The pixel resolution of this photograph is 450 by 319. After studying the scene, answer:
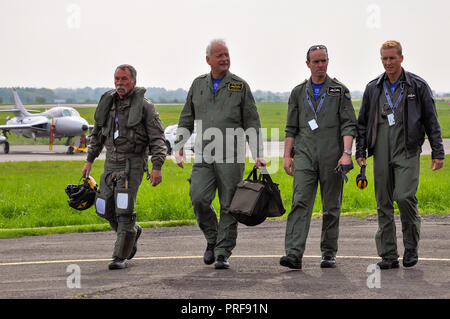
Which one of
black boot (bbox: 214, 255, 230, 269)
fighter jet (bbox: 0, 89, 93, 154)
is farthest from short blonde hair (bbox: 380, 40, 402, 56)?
fighter jet (bbox: 0, 89, 93, 154)

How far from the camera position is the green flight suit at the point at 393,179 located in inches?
310

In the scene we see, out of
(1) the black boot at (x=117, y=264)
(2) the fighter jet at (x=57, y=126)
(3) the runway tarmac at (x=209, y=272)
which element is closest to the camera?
(3) the runway tarmac at (x=209, y=272)

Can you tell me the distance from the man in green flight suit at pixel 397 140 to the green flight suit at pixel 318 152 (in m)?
0.29

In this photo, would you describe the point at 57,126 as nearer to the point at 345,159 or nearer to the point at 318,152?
the point at 318,152

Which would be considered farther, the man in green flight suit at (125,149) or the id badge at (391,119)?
the man in green flight suit at (125,149)

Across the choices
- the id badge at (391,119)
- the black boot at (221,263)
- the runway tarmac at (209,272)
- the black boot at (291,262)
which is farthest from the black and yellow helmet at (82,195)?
the id badge at (391,119)

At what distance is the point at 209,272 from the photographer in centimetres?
785

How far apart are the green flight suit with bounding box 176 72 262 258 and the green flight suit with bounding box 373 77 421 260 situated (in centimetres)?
131

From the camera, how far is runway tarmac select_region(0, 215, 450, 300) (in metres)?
6.73

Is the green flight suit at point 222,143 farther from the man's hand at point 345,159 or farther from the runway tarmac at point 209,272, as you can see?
the man's hand at point 345,159

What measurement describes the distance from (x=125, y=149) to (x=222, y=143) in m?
1.09

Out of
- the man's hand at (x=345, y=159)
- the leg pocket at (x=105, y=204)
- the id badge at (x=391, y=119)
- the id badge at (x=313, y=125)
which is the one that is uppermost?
the id badge at (x=391, y=119)

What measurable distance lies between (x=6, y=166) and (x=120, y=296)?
27.3m

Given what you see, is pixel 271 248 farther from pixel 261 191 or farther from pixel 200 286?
pixel 200 286
